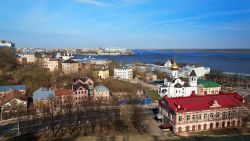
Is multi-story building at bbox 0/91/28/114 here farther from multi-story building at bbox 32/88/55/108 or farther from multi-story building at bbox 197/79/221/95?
multi-story building at bbox 197/79/221/95

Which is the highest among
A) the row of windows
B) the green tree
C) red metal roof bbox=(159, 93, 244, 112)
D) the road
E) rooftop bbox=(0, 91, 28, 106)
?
Answer: the green tree

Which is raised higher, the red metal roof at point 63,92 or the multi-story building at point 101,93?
the red metal roof at point 63,92

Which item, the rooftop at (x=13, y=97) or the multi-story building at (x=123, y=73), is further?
the multi-story building at (x=123, y=73)

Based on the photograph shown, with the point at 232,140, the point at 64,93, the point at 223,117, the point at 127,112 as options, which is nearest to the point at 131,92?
the point at 64,93

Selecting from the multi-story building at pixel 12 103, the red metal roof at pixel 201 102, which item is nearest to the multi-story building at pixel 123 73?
the multi-story building at pixel 12 103

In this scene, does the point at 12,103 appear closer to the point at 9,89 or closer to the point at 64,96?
the point at 9,89


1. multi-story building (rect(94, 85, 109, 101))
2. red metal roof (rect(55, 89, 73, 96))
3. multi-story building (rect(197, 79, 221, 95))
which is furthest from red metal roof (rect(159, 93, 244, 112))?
red metal roof (rect(55, 89, 73, 96))

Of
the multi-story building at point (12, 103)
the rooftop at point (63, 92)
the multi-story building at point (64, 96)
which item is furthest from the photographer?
the rooftop at point (63, 92)

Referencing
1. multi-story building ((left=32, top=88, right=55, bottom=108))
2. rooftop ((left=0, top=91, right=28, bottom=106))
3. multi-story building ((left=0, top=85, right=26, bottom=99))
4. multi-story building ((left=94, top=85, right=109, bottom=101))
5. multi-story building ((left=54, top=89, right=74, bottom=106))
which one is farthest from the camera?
multi-story building ((left=94, top=85, right=109, bottom=101))

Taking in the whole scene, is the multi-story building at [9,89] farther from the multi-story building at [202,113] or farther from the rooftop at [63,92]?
the multi-story building at [202,113]

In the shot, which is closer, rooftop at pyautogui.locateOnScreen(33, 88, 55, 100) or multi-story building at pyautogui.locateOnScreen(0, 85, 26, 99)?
rooftop at pyautogui.locateOnScreen(33, 88, 55, 100)
